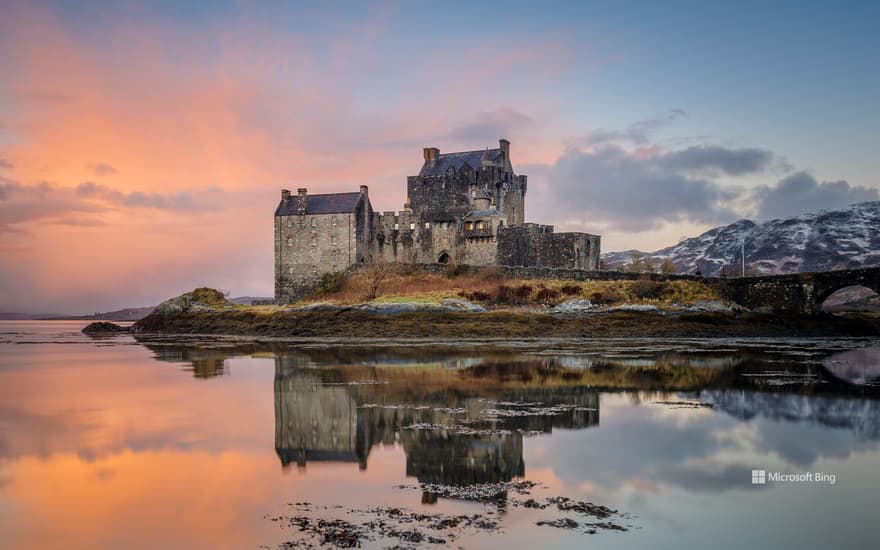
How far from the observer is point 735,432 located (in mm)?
11406

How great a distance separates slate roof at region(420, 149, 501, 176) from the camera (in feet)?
176

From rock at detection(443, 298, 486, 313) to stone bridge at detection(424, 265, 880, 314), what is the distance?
8676mm

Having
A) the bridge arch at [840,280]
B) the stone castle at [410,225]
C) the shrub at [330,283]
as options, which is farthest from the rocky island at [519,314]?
the stone castle at [410,225]

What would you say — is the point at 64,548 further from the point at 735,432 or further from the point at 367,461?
the point at 735,432

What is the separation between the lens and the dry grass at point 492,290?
1556 inches

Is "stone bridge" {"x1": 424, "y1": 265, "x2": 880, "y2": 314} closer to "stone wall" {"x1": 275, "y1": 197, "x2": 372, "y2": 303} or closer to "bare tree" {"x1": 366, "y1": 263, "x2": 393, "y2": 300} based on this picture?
"bare tree" {"x1": 366, "y1": 263, "x2": 393, "y2": 300}

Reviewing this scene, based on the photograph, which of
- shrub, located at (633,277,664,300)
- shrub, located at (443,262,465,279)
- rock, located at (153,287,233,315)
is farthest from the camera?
rock, located at (153,287,233,315)

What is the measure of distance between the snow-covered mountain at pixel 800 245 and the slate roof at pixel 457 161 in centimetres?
7269

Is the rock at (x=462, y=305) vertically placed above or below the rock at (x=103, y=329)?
above

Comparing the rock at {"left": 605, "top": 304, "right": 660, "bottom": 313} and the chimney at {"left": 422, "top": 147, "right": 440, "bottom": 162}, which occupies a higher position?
the chimney at {"left": 422, "top": 147, "right": 440, "bottom": 162}

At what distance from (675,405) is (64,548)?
11121 mm

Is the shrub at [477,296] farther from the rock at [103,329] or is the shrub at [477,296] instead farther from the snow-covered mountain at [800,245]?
→ the snow-covered mountain at [800,245]

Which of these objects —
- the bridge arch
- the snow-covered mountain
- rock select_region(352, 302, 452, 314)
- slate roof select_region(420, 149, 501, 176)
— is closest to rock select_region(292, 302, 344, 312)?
rock select_region(352, 302, 452, 314)

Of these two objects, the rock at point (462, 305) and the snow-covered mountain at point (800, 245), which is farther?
the snow-covered mountain at point (800, 245)
